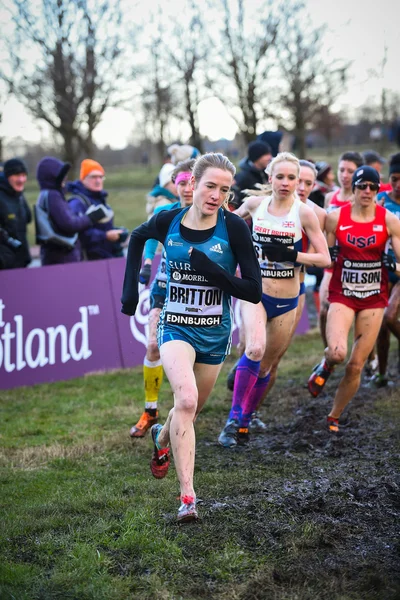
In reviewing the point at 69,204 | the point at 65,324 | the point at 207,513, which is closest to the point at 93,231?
the point at 69,204

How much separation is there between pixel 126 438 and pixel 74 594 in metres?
3.35

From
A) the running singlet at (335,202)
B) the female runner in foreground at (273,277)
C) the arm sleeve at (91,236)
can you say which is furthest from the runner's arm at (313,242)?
the arm sleeve at (91,236)

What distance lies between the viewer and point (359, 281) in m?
7.38

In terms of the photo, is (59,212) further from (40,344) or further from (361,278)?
(361,278)

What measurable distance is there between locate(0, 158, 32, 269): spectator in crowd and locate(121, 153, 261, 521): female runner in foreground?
5165 millimetres

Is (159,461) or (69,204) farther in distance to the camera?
(69,204)

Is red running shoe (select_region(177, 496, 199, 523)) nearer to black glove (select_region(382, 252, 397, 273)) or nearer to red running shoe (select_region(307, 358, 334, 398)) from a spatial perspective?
red running shoe (select_region(307, 358, 334, 398))

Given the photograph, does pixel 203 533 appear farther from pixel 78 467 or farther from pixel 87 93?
pixel 87 93

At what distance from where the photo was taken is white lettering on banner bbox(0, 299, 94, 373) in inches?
371


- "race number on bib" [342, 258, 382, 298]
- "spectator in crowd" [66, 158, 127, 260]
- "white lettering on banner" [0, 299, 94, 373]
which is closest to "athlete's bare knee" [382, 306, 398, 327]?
"race number on bib" [342, 258, 382, 298]

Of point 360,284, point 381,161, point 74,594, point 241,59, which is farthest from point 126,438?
point 241,59

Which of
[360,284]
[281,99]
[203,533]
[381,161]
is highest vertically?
[281,99]

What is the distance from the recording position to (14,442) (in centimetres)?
711

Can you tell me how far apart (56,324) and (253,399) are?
3.51 meters
